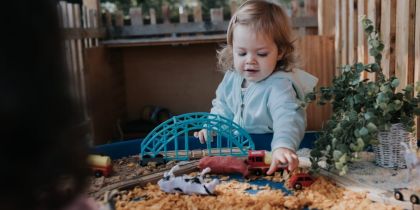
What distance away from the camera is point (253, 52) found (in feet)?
4.53

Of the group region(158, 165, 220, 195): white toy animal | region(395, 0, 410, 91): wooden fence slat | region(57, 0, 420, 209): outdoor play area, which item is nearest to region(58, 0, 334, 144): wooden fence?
region(57, 0, 420, 209): outdoor play area

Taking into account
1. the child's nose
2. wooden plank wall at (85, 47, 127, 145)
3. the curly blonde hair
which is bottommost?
wooden plank wall at (85, 47, 127, 145)

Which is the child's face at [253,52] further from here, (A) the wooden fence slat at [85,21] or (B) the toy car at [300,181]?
(A) the wooden fence slat at [85,21]

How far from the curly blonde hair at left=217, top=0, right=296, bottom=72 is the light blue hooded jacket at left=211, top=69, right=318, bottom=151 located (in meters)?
0.05

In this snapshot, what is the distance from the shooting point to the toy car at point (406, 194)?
0.86m

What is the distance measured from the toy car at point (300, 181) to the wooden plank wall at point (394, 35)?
2.17 feet

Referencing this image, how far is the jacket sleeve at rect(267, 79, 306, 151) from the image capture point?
115cm

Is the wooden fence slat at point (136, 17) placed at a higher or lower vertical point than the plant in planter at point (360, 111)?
higher

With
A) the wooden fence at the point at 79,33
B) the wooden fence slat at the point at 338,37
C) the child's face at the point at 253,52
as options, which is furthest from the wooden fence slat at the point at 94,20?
the child's face at the point at 253,52

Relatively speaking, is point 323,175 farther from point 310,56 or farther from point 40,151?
point 310,56

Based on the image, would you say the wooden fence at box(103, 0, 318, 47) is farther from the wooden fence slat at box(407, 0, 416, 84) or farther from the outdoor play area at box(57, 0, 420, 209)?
the wooden fence slat at box(407, 0, 416, 84)

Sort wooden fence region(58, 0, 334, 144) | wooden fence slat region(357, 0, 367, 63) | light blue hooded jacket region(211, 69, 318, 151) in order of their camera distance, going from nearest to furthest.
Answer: light blue hooded jacket region(211, 69, 318, 151), wooden fence slat region(357, 0, 367, 63), wooden fence region(58, 0, 334, 144)

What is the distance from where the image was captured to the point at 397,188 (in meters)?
0.94

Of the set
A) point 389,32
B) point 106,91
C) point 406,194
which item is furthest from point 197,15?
point 406,194
